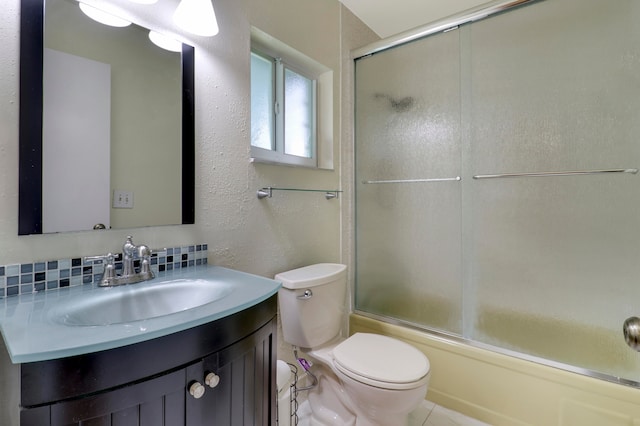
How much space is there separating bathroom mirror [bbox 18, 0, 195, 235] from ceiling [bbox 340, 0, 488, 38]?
134 centimetres

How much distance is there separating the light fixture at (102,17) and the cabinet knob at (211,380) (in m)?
1.10

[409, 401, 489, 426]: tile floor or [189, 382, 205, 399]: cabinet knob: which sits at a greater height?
[189, 382, 205, 399]: cabinet knob

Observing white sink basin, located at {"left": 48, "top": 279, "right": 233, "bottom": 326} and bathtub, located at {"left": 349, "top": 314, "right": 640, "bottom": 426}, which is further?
bathtub, located at {"left": 349, "top": 314, "right": 640, "bottom": 426}

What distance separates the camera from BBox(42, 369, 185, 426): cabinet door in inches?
20.3

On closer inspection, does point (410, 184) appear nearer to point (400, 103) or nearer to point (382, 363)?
point (400, 103)

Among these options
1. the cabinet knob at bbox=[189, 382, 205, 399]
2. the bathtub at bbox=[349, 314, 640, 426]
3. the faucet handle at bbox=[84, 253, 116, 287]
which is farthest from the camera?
the bathtub at bbox=[349, 314, 640, 426]

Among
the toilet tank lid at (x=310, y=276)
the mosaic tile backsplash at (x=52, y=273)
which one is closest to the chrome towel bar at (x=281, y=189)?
the toilet tank lid at (x=310, y=276)

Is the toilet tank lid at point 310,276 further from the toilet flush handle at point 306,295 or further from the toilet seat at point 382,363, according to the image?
the toilet seat at point 382,363

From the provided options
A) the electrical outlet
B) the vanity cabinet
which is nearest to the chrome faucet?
the electrical outlet

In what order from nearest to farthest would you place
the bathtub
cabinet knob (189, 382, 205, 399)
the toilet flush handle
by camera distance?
cabinet knob (189, 382, 205, 399) → the bathtub → the toilet flush handle

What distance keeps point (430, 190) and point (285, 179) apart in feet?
2.82

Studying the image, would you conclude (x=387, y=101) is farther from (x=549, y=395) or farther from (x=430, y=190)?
(x=549, y=395)

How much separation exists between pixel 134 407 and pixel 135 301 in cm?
37

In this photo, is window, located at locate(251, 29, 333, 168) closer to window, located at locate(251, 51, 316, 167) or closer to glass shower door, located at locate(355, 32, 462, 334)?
window, located at locate(251, 51, 316, 167)
